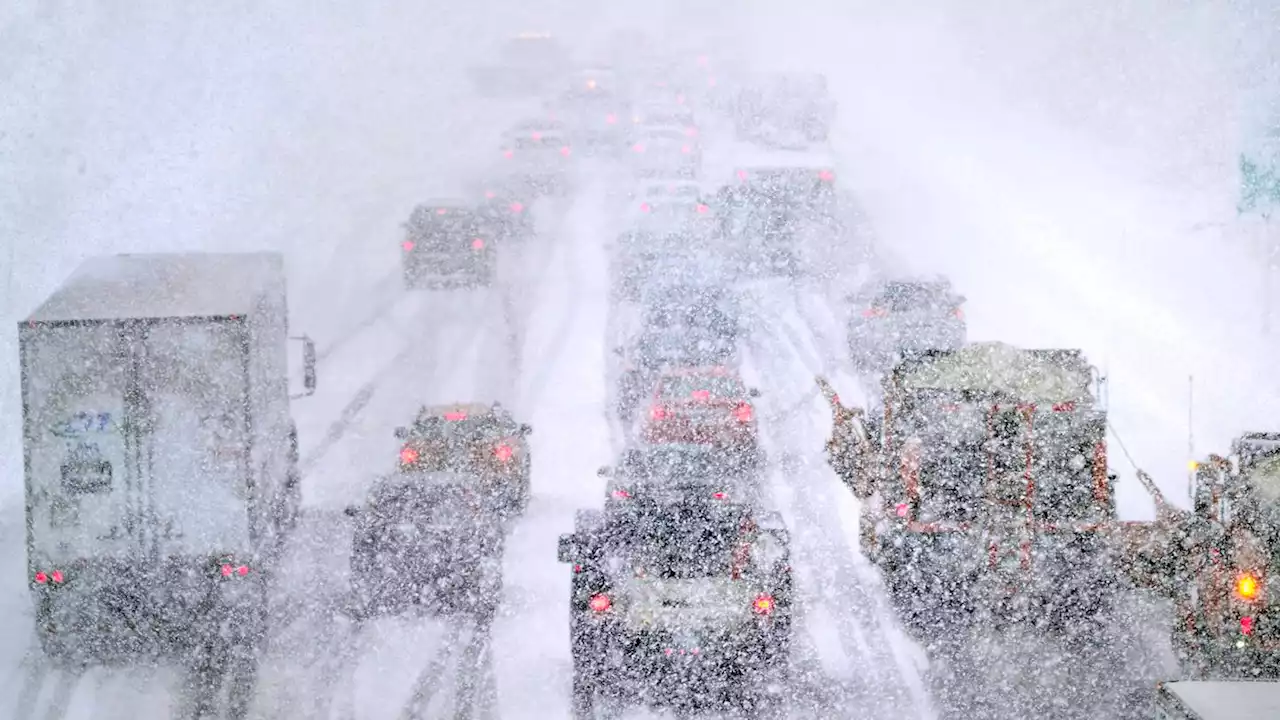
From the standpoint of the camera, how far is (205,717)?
7297 mm

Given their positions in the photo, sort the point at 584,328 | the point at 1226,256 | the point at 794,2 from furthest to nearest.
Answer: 1. the point at 794,2
2. the point at 1226,256
3. the point at 584,328

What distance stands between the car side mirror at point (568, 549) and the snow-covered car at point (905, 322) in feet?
29.2

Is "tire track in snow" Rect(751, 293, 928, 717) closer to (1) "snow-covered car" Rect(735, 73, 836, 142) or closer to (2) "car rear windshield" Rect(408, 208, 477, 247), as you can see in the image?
(2) "car rear windshield" Rect(408, 208, 477, 247)

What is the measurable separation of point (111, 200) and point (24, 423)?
49109 millimetres

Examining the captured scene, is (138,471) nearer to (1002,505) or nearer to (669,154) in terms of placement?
(1002,505)

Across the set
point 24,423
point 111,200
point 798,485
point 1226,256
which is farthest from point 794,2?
point 24,423

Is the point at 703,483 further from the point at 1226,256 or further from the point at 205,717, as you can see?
the point at 1226,256

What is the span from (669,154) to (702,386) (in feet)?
51.3

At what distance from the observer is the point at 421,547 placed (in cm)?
924

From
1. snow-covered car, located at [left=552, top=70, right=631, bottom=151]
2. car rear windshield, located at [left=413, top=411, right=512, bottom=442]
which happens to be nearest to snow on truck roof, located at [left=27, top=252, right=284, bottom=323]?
car rear windshield, located at [left=413, top=411, right=512, bottom=442]

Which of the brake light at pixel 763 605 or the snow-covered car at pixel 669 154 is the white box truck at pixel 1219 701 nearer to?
the brake light at pixel 763 605

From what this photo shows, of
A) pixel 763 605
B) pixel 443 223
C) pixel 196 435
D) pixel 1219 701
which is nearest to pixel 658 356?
pixel 443 223

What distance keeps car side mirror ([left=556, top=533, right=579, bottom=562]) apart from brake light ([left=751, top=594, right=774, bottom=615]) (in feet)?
4.12

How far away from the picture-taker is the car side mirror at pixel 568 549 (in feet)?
24.9
